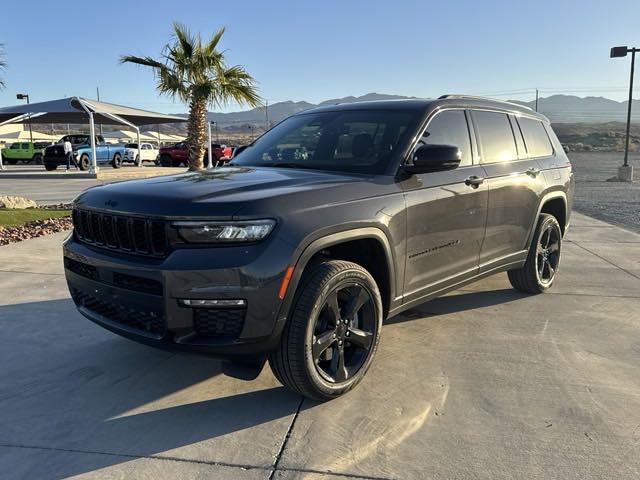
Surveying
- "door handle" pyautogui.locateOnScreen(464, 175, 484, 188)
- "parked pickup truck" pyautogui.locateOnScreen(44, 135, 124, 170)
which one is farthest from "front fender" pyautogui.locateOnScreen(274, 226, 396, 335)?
"parked pickup truck" pyautogui.locateOnScreen(44, 135, 124, 170)

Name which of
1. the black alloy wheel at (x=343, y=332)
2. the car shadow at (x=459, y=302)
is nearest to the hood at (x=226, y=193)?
the black alloy wheel at (x=343, y=332)

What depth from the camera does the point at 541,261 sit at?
552cm

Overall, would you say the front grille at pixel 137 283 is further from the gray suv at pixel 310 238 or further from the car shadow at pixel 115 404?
the car shadow at pixel 115 404

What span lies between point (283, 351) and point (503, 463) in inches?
49.5

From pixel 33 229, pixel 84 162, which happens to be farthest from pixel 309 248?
pixel 84 162

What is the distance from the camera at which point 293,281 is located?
9.46 ft

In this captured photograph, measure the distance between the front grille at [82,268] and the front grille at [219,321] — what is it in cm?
83

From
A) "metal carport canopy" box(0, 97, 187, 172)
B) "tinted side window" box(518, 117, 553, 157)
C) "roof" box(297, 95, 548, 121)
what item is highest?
"metal carport canopy" box(0, 97, 187, 172)

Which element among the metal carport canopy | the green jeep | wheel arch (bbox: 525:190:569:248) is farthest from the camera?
the green jeep

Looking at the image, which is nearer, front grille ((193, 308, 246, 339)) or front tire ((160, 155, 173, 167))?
front grille ((193, 308, 246, 339))

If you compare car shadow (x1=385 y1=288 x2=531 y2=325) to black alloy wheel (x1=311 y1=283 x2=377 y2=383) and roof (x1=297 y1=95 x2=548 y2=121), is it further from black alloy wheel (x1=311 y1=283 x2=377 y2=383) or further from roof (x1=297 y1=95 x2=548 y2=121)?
roof (x1=297 y1=95 x2=548 y2=121)

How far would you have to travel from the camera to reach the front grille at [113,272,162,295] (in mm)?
2818

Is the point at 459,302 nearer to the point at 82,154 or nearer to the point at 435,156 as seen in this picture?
the point at 435,156

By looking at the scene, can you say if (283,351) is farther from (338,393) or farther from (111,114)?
(111,114)
